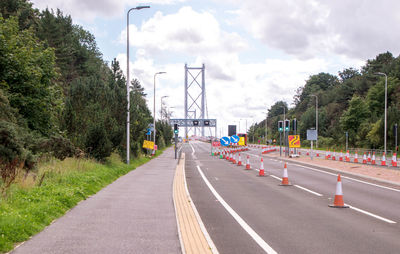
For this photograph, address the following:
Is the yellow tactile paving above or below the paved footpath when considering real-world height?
below

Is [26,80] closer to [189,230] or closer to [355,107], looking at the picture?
[189,230]

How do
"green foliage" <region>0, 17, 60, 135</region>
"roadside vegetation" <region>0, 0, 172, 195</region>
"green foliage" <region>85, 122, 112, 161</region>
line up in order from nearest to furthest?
"roadside vegetation" <region>0, 0, 172, 195</region>
"green foliage" <region>0, 17, 60, 135</region>
"green foliage" <region>85, 122, 112, 161</region>

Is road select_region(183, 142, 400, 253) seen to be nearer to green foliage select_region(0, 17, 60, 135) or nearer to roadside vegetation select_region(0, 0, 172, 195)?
roadside vegetation select_region(0, 0, 172, 195)

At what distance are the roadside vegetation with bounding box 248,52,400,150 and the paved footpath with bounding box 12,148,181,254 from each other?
45276 millimetres

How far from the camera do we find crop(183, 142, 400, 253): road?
7452mm

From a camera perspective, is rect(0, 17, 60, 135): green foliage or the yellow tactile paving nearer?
the yellow tactile paving

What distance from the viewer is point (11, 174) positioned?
11.8 metres

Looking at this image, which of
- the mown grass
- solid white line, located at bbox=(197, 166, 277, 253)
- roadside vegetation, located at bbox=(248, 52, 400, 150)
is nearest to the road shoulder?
solid white line, located at bbox=(197, 166, 277, 253)

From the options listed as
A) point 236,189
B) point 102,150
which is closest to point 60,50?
point 102,150

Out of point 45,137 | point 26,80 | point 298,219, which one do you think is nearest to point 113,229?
point 298,219

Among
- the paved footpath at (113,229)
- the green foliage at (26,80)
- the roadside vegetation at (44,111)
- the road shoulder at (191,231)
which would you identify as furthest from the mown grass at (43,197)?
the green foliage at (26,80)

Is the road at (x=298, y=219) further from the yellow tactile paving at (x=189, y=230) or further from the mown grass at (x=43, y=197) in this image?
the mown grass at (x=43, y=197)

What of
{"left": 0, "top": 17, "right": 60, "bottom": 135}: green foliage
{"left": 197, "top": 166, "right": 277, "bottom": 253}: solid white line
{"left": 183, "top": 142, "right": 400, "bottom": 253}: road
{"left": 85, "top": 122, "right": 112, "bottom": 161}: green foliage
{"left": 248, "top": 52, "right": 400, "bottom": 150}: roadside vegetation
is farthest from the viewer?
{"left": 248, "top": 52, "right": 400, "bottom": 150}: roadside vegetation

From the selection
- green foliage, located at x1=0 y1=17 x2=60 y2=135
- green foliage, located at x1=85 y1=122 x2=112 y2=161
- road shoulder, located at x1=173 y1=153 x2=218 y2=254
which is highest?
green foliage, located at x1=0 y1=17 x2=60 y2=135
